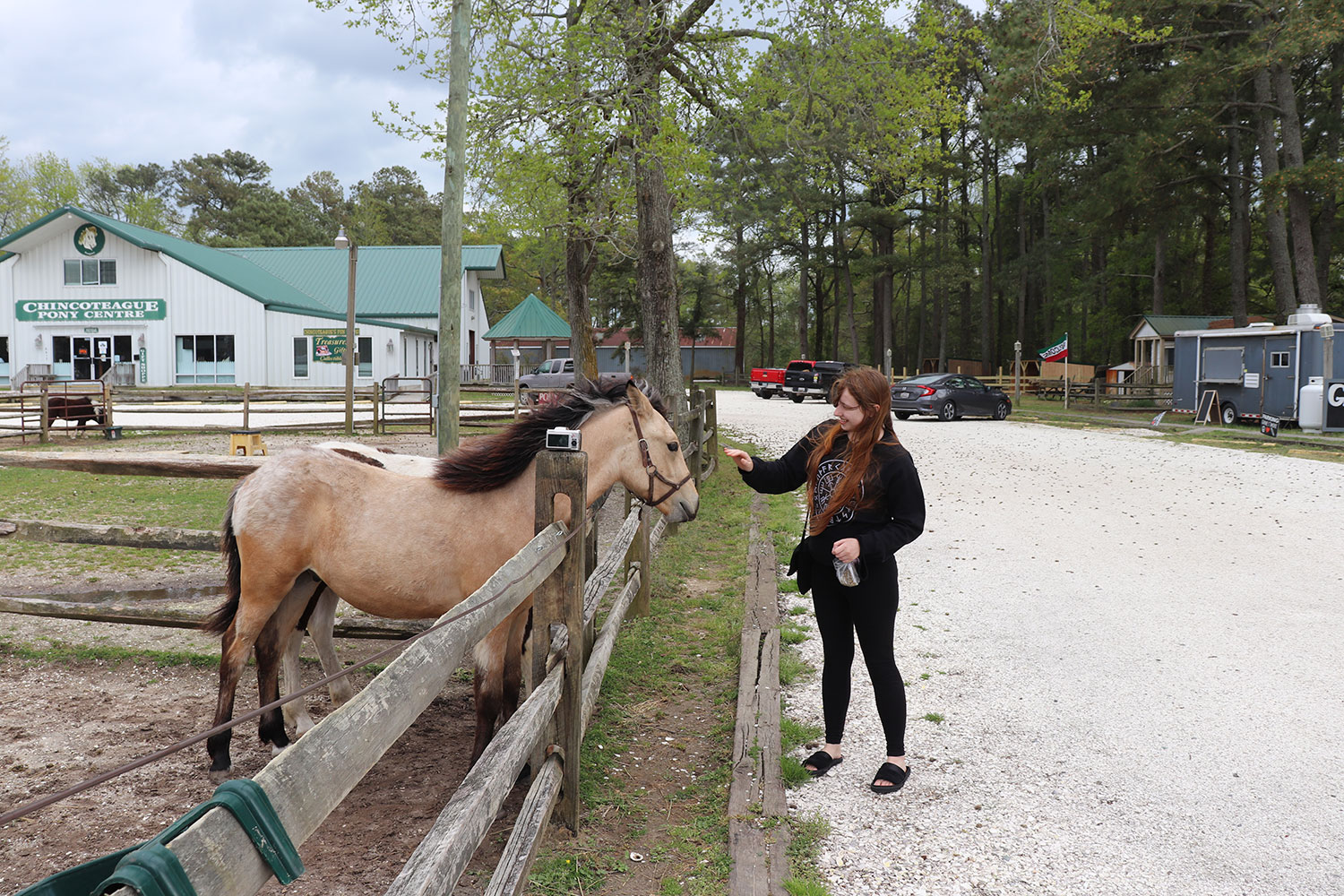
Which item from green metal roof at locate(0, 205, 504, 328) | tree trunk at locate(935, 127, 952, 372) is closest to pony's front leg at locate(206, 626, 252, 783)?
green metal roof at locate(0, 205, 504, 328)

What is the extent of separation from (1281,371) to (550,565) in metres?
24.2

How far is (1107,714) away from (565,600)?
315 centimetres

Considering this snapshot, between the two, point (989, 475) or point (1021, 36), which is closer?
point (989, 475)

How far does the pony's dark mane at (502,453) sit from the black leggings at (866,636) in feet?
4.38

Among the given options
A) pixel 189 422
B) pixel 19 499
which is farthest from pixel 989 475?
pixel 189 422

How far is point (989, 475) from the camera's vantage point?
1355 centimetres

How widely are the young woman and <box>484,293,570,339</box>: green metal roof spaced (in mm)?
37565

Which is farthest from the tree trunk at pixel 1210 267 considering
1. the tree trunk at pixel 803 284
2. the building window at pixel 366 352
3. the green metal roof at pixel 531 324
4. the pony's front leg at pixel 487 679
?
the pony's front leg at pixel 487 679

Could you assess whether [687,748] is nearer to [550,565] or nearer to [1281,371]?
[550,565]

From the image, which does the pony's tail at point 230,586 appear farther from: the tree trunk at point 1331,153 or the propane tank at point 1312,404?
the tree trunk at point 1331,153

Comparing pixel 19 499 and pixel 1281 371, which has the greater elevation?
pixel 1281 371

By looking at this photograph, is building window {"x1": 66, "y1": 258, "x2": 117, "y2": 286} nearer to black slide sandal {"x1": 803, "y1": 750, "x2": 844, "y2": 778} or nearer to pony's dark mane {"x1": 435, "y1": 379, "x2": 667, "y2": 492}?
pony's dark mane {"x1": 435, "y1": 379, "x2": 667, "y2": 492}

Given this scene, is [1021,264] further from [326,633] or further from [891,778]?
[326,633]

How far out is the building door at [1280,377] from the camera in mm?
21031
